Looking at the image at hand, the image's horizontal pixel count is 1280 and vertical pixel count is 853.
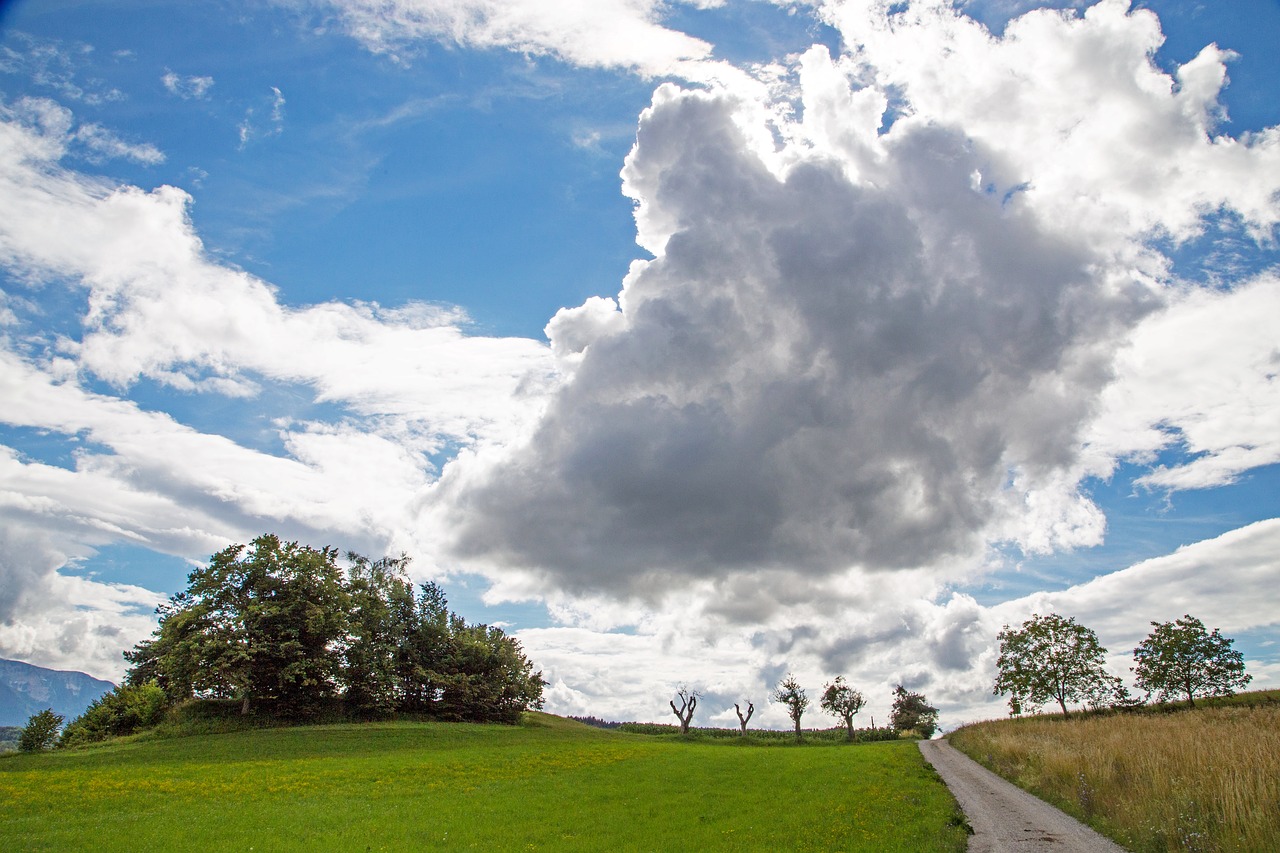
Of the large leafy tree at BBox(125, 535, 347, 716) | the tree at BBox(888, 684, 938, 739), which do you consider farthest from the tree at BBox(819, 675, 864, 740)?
the large leafy tree at BBox(125, 535, 347, 716)

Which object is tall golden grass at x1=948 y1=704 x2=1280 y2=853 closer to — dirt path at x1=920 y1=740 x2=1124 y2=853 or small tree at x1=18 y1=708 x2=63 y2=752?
dirt path at x1=920 y1=740 x2=1124 y2=853

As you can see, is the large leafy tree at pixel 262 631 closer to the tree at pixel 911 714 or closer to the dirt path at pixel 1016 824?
the dirt path at pixel 1016 824

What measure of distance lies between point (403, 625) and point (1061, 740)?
2692 inches

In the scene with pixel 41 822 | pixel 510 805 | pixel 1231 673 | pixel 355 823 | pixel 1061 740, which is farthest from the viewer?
pixel 1231 673

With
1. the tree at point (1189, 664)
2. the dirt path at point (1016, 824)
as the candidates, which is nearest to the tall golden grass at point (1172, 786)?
the dirt path at point (1016, 824)

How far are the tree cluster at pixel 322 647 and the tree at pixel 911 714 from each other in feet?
269

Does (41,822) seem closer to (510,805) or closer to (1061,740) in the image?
(510,805)

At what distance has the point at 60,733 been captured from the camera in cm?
6825

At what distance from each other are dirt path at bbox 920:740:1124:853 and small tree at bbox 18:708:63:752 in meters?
72.8

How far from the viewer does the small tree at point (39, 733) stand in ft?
206

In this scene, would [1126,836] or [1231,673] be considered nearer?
[1126,836]

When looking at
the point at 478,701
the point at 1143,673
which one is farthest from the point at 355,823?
the point at 1143,673

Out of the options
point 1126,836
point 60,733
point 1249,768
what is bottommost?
point 60,733

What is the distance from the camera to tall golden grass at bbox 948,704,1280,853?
17.4 meters
